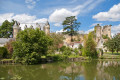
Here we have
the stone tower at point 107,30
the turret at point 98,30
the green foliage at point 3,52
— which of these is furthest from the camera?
the stone tower at point 107,30

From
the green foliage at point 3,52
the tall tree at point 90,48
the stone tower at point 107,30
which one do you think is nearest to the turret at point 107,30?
the stone tower at point 107,30

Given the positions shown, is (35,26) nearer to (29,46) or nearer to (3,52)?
(3,52)

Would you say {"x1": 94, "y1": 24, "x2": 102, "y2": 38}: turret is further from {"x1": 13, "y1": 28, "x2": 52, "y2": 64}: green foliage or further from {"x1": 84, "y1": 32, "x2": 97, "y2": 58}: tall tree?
{"x1": 13, "y1": 28, "x2": 52, "y2": 64}: green foliage

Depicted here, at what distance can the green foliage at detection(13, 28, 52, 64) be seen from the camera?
23.5m

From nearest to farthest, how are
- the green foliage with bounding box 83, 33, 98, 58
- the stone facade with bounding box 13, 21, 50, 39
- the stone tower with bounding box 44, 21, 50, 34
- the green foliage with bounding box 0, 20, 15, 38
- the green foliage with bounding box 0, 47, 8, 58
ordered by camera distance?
the green foliage with bounding box 0, 47, 8, 58
the green foliage with bounding box 83, 33, 98, 58
the stone facade with bounding box 13, 21, 50, 39
the green foliage with bounding box 0, 20, 15, 38
the stone tower with bounding box 44, 21, 50, 34

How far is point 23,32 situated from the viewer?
2475 cm

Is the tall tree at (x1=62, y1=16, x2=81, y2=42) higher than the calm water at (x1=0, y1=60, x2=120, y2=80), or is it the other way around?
the tall tree at (x1=62, y1=16, x2=81, y2=42)

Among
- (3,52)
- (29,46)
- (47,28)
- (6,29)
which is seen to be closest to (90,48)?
(29,46)

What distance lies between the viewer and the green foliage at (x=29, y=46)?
23.5 meters

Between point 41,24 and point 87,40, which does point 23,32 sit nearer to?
point 87,40

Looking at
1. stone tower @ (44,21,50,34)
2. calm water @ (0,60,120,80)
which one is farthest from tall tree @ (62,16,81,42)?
calm water @ (0,60,120,80)

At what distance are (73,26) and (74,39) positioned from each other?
689 centimetres

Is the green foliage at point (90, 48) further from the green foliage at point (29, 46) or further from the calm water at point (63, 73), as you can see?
the green foliage at point (29, 46)

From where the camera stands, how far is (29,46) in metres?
23.8
